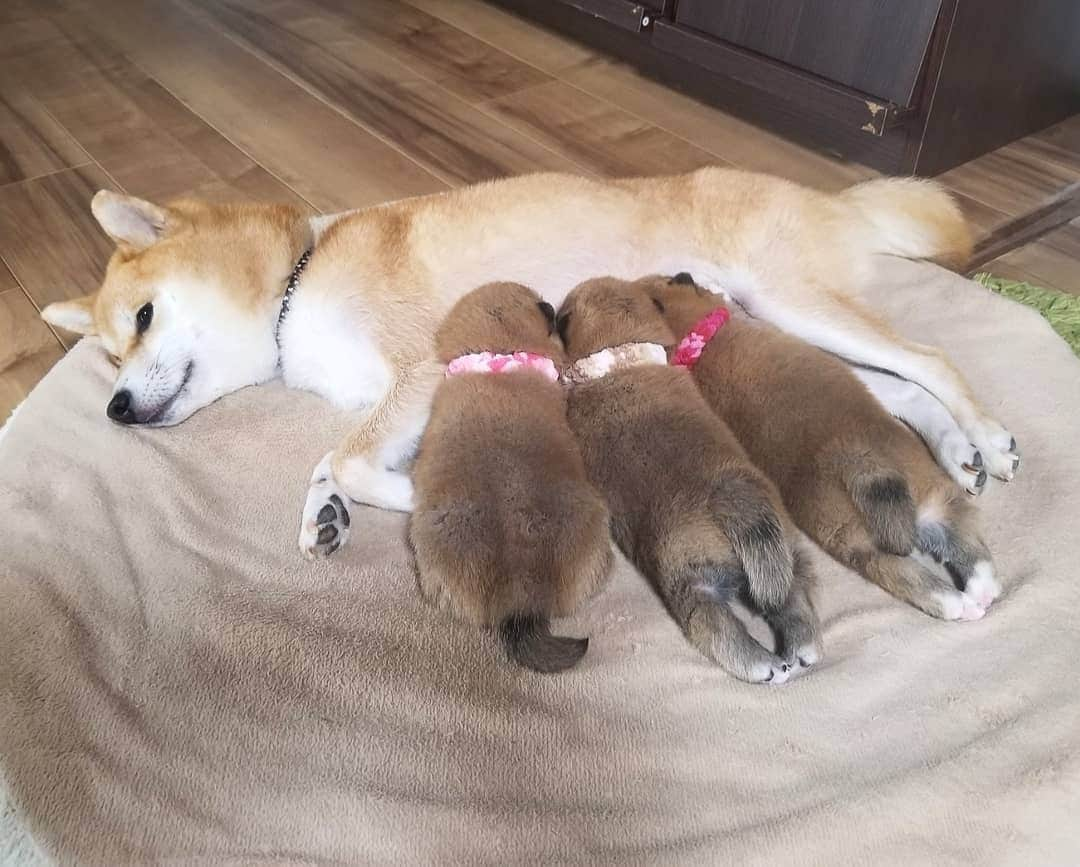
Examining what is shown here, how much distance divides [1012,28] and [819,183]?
2.22ft

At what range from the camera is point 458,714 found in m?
1.39

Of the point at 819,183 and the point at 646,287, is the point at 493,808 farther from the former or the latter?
the point at 819,183

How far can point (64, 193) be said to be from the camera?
281cm

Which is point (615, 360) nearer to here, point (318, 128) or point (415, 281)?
point (415, 281)

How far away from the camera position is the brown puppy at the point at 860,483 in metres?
1.37

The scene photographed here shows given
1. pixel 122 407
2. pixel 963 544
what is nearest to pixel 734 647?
pixel 963 544

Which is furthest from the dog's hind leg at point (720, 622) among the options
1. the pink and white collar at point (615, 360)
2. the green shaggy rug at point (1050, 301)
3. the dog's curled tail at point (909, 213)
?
the green shaggy rug at point (1050, 301)

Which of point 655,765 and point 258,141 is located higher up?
point 258,141

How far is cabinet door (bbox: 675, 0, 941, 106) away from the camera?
96.9 inches

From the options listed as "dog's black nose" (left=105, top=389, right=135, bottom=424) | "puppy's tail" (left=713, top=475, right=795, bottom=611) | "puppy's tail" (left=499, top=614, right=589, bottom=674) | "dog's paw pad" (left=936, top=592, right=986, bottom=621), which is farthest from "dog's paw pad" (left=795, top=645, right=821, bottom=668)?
"dog's black nose" (left=105, top=389, right=135, bottom=424)

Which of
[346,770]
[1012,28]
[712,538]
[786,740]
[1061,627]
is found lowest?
[346,770]

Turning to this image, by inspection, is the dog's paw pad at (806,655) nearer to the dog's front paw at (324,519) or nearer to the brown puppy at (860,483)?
the brown puppy at (860,483)

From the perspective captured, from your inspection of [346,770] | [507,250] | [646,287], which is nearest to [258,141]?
[507,250]

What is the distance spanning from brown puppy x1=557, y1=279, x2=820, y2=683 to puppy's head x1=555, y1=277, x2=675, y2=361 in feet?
0.20
